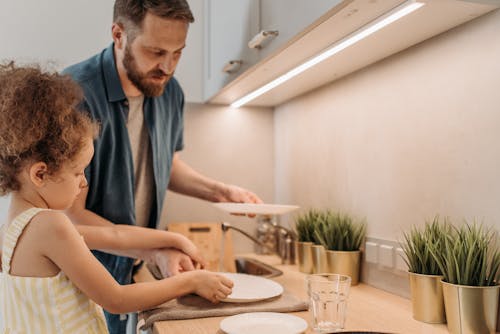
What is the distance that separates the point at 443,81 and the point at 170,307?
76cm

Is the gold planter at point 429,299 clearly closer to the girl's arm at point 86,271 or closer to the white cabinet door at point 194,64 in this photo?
the girl's arm at point 86,271

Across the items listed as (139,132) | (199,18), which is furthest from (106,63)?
(199,18)

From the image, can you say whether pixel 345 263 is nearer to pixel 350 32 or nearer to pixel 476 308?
pixel 476 308

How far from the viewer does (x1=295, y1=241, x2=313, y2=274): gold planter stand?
147 cm

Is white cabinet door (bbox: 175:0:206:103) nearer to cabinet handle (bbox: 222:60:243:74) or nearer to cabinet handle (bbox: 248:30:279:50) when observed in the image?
cabinet handle (bbox: 222:60:243:74)

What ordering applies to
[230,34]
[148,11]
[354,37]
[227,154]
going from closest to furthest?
1. [354,37]
2. [148,11]
3. [230,34]
4. [227,154]

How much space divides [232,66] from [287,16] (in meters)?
0.42

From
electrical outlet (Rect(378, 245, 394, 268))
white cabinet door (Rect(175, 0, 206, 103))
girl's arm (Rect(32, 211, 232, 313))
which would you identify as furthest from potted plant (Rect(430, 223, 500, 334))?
white cabinet door (Rect(175, 0, 206, 103))

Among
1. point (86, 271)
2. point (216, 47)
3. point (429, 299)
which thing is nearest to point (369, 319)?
point (429, 299)

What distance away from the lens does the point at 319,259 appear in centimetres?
139

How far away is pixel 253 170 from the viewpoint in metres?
2.06

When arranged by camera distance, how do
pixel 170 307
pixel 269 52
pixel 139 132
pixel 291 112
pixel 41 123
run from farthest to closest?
pixel 291 112, pixel 139 132, pixel 269 52, pixel 170 307, pixel 41 123

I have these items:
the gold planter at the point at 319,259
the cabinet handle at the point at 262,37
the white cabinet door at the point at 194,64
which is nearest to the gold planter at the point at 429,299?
the gold planter at the point at 319,259

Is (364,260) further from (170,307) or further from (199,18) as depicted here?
(199,18)
